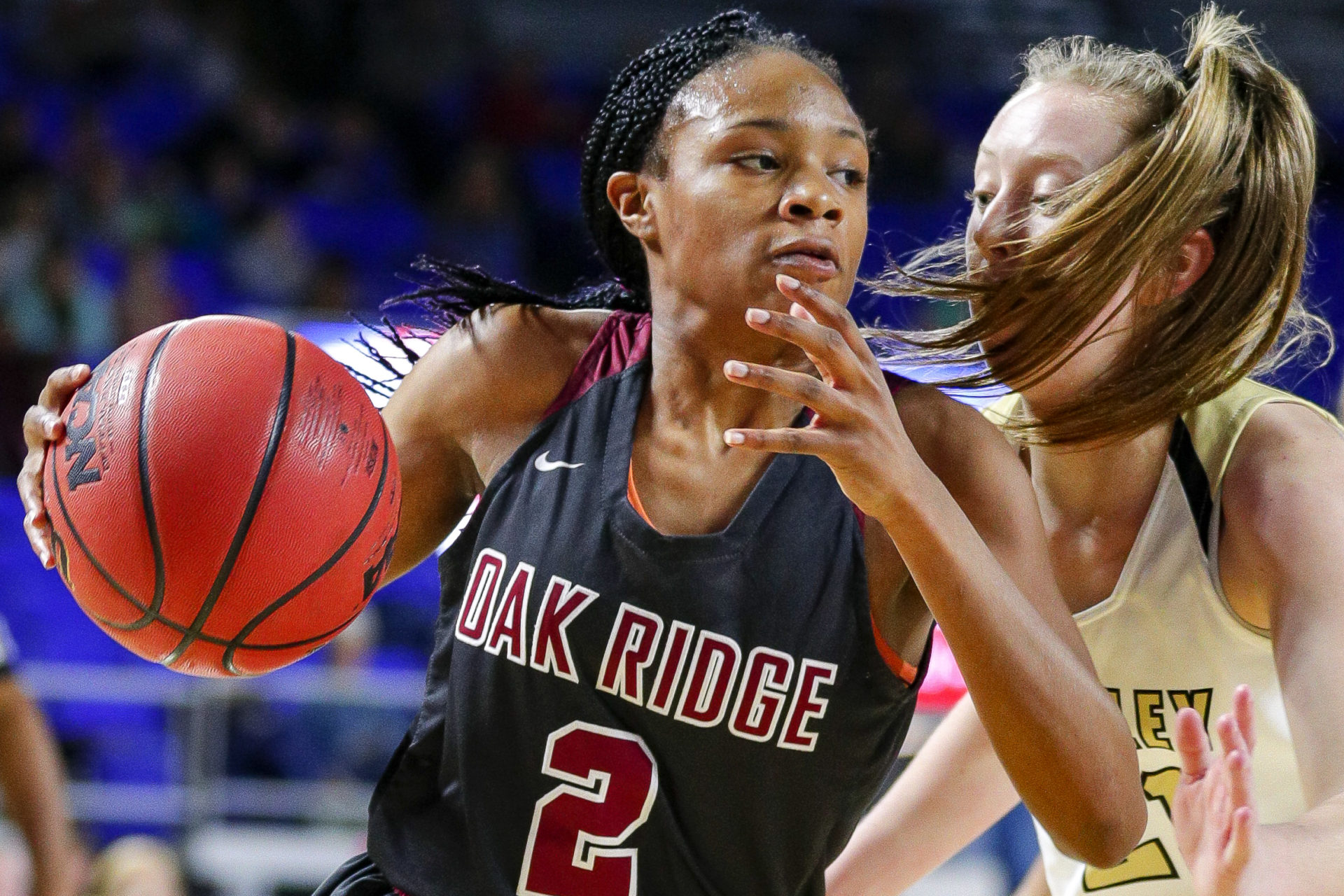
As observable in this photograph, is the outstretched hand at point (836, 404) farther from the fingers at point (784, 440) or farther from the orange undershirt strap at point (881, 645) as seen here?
the orange undershirt strap at point (881, 645)

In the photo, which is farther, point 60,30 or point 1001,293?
point 60,30

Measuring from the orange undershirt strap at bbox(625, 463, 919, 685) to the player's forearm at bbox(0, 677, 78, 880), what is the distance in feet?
5.80

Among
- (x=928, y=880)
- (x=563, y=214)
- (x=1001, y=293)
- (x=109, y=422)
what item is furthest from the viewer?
(x=563, y=214)

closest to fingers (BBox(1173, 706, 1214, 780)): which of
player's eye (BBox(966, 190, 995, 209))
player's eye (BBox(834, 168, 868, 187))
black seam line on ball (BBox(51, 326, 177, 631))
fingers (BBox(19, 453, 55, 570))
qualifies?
player's eye (BBox(834, 168, 868, 187))

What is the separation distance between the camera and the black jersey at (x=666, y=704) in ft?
6.46

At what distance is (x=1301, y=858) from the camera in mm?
1725

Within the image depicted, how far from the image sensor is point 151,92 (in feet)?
26.9

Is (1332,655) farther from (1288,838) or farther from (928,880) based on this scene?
(928,880)

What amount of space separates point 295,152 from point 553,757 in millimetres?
6701

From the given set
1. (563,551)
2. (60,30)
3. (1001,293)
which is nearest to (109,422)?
(563,551)

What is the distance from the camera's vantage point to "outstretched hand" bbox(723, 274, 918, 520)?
1627mm

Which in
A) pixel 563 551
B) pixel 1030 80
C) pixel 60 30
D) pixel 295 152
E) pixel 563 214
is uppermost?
pixel 60 30

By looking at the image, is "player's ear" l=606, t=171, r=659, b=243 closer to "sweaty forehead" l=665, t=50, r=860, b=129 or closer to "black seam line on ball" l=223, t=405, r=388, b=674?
"sweaty forehead" l=665, t=50, r=860, b=129

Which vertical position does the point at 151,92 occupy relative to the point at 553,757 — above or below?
above
